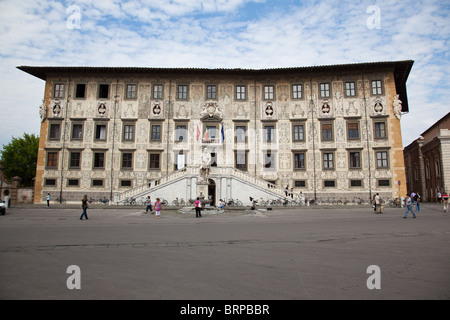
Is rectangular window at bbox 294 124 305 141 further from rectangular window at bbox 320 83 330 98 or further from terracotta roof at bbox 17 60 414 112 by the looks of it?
terracotta roof at bbox 17 60 414 112

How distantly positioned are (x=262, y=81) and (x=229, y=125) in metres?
6.19

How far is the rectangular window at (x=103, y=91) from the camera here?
3347 cm

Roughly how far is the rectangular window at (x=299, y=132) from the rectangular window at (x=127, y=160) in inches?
703

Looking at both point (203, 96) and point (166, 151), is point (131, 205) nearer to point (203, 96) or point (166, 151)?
point (166, 151)

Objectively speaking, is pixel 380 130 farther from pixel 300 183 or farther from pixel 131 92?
pixel 131 92

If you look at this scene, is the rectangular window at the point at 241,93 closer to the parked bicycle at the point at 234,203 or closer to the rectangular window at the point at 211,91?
the rectangular window at the point at 211,91

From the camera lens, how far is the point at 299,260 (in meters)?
6.67

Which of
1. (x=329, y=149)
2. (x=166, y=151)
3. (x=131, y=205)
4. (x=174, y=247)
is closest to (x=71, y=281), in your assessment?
(x=174, y=247)

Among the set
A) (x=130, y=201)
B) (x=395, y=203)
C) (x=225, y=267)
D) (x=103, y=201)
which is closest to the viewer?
(x=225, y=267)

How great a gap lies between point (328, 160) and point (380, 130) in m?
6.20

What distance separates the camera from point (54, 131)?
108ft

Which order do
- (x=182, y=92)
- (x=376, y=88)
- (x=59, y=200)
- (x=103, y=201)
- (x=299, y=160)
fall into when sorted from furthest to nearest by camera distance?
(x=182, y=92)
(x=299, y=160)
(x=376, y=88)
(x=59, y=200)
(x=103, y=201)

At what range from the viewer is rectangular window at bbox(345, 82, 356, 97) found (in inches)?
1275

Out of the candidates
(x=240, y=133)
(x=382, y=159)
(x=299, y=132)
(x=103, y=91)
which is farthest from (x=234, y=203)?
(x=103, y=91)
